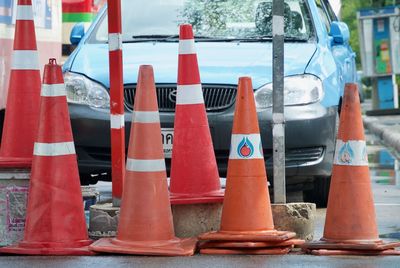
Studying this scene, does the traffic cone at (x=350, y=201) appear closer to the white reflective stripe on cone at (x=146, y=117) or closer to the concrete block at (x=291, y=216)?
the concrete block at (x=291, y=216)

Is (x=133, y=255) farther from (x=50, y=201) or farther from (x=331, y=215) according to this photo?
(x=331, y=215)

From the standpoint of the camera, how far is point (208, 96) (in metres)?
8.09

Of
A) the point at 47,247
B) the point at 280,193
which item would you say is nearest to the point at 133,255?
the point at 47,247

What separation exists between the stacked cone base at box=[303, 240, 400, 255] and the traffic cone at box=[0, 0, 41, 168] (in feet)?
5.52

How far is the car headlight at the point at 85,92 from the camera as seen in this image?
26.5 feet

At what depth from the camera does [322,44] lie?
9.03 meters

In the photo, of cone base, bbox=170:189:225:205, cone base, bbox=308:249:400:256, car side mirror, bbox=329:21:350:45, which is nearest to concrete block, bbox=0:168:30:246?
cone base, bbox=170:189:225:205

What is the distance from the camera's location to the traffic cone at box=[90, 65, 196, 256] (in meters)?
6.20

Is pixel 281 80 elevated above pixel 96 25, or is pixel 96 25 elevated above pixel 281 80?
pixel 96 25

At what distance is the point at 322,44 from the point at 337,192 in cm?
284

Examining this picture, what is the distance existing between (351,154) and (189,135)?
0.92m

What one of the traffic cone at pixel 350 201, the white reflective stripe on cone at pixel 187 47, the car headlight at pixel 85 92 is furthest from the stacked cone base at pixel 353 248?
the car headlight at pixel 85 92

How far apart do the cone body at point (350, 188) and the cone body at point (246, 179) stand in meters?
0.36

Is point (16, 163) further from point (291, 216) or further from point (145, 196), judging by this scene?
point (291, 216)
